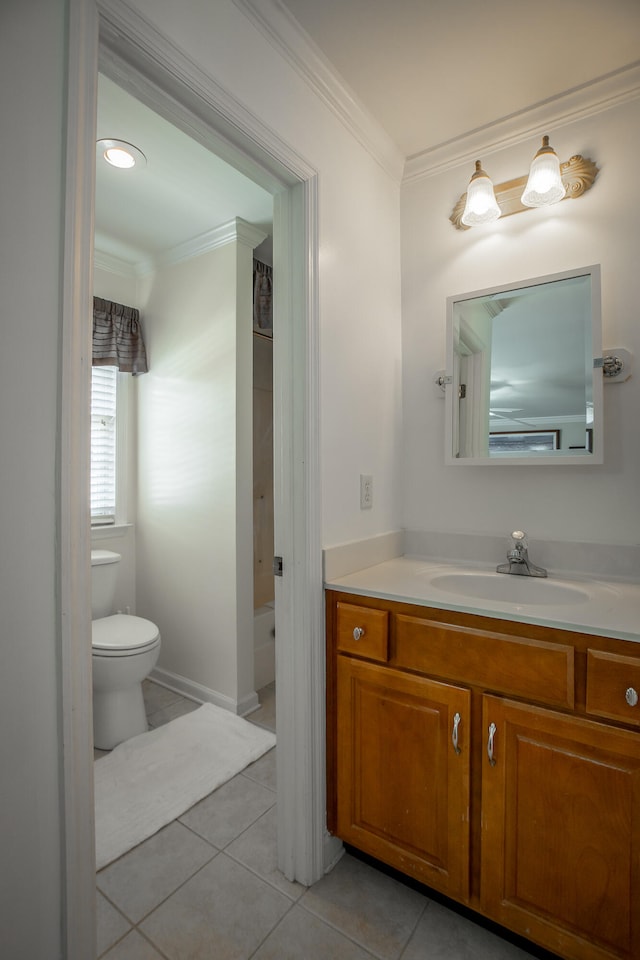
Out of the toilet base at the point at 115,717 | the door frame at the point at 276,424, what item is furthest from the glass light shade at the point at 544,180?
the toilet base at the point at 115,717

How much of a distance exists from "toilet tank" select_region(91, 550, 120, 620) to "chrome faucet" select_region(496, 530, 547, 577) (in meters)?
1.94

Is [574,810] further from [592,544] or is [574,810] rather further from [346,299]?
[346,299]

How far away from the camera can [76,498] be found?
0.84 m

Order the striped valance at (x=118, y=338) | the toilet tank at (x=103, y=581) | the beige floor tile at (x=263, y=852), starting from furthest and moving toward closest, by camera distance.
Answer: the striped valance at (x=118, y=338) < the toilet tank at (x=103, y=581) < the beige floor tile at (x=263, y=852)

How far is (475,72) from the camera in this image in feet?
4.75

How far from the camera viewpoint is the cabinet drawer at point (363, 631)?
133 centimetres

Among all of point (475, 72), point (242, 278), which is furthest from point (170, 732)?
point (475, 72)

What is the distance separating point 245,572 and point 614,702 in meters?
1.74

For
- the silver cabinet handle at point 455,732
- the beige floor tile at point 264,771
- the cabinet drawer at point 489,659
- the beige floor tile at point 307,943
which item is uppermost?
the cabinet drawer at point 489,659

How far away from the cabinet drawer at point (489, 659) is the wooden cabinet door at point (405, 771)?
54mm

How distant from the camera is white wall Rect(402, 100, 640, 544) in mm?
1479

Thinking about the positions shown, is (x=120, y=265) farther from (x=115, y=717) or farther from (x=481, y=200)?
(x=115, y=717)

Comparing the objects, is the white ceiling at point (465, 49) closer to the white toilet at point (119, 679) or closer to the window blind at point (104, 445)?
the window blind at point (104, 445)

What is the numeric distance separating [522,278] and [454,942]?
6.53 ft
